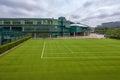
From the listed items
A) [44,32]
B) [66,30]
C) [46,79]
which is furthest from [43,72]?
[66,30]

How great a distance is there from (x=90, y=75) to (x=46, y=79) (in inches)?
119

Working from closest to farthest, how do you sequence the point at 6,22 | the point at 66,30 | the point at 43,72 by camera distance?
the point at 43,72
the point at 6,22
the point at 66,30

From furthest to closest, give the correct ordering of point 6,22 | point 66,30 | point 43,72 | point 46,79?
point 66,30
point 6,22
point 43,72
point 46,79

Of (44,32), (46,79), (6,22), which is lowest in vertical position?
(46,79)

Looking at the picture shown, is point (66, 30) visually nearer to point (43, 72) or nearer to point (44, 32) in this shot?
point (44, 32)

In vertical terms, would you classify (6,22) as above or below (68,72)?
above

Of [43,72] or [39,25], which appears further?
[39,25]

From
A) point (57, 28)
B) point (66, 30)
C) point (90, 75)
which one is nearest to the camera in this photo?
point (90, 75)

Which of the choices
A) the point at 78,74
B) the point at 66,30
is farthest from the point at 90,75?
the point at 66,30

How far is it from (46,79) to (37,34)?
2622 inches

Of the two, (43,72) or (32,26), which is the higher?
(32,26)

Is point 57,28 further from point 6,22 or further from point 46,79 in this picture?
point 46,79

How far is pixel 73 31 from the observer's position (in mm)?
90000

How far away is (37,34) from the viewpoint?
7556 cm
